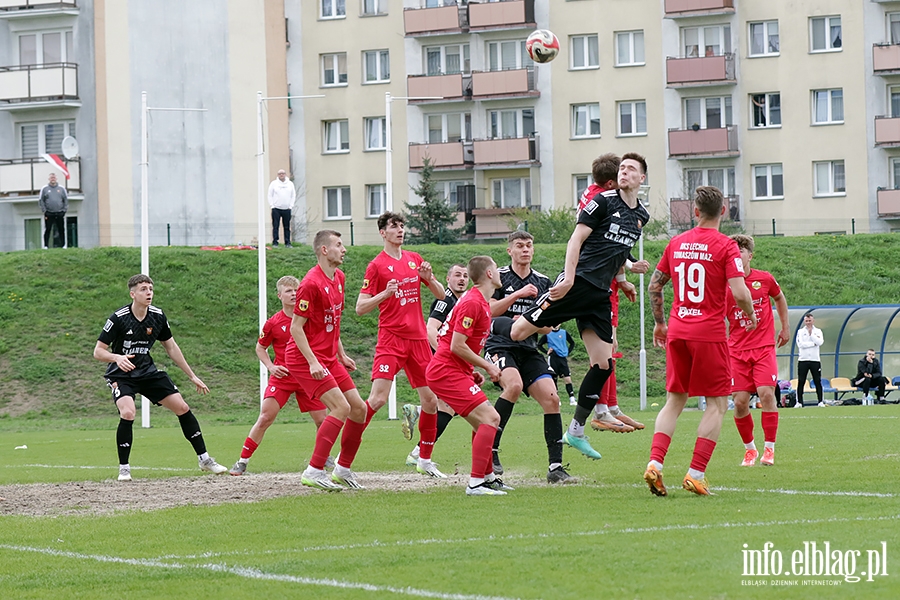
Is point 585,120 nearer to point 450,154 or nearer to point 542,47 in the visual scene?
point 450,154

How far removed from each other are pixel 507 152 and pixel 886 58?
16.3 m

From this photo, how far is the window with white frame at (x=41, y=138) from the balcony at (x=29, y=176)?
1156mm

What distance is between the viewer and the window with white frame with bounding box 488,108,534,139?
57812 mm

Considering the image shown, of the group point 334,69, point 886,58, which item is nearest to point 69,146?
point 334,69

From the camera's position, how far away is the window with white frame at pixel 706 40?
55.1 m

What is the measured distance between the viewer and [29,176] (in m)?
49.5

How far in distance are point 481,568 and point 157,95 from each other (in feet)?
153

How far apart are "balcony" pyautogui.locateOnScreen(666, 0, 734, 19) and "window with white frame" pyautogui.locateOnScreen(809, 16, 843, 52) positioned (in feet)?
11.4

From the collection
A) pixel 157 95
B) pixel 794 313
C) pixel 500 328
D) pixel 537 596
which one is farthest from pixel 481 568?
pixel 157 95

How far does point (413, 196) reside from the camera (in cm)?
5875

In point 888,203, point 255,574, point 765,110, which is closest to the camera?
point 255,574

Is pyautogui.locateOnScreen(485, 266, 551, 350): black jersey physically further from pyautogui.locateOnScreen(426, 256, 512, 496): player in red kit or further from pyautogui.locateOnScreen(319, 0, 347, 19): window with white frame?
pyautogui.locateOnScreen(319, 0, 347, 19): window with white frame

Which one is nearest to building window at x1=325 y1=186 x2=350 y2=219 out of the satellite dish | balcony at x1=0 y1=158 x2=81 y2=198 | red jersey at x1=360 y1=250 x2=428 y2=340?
balcony at x1=0 y1=158 x2=81 y2=198

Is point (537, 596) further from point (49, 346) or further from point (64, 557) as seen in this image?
point (49, 346)
